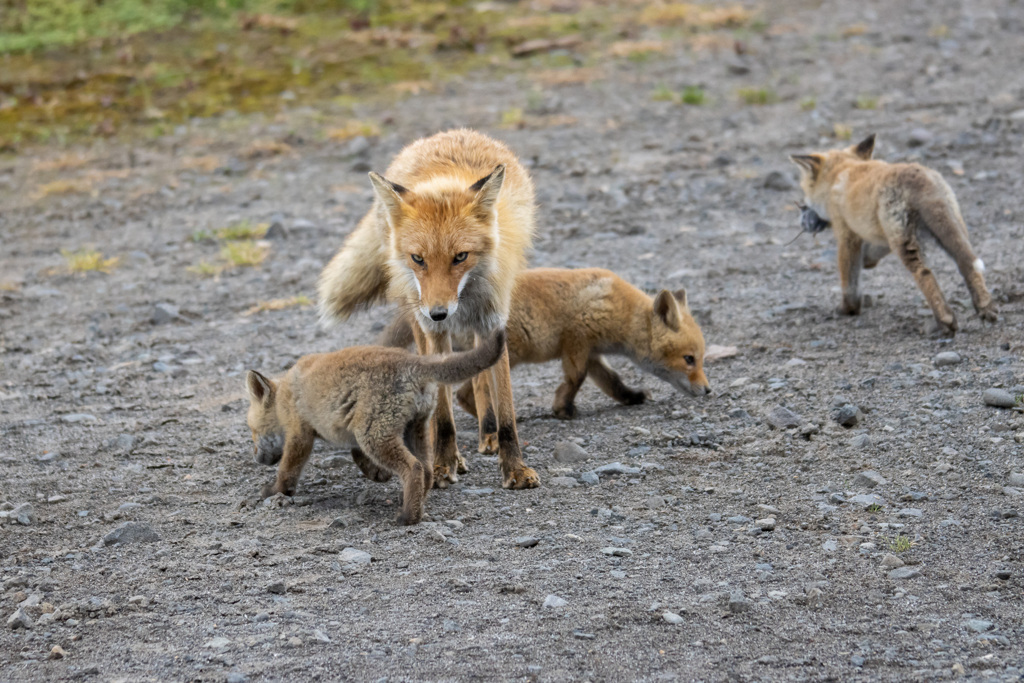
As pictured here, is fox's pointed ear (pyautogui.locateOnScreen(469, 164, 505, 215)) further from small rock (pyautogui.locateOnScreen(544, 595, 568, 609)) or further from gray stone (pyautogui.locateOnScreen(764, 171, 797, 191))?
gray stone (pyautogui.locateOnScreen(764, 171, 797, 191))

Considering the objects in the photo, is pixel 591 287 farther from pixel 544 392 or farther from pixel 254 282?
pixel 254 282

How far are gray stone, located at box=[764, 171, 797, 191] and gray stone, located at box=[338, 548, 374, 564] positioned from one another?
7.88m

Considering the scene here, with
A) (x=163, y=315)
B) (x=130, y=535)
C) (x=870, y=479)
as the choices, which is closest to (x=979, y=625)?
(x=870, y=479)

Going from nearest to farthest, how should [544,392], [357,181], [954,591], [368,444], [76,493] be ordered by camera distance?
[954,591]
[368,444]
[76,493]
[544,392]
[357,181]

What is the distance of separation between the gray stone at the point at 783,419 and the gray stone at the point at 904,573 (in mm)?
1817

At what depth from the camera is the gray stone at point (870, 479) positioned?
5004 millimetres

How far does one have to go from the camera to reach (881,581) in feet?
13.4

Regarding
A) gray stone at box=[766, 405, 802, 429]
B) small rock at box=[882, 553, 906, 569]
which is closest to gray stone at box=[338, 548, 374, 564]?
small rock at box=[882, 553, 906, 569]

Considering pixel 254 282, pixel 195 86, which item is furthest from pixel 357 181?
pixel 195 86

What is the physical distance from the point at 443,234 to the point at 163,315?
4544 millimetres

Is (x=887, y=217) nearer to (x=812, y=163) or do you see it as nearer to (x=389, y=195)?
(x=812, y=163)

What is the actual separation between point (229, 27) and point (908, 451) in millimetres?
16338

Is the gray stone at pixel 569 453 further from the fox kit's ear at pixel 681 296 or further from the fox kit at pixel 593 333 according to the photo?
the fox kit's ear at pixel 681 296

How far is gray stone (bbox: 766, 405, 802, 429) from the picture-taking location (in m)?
5.93
